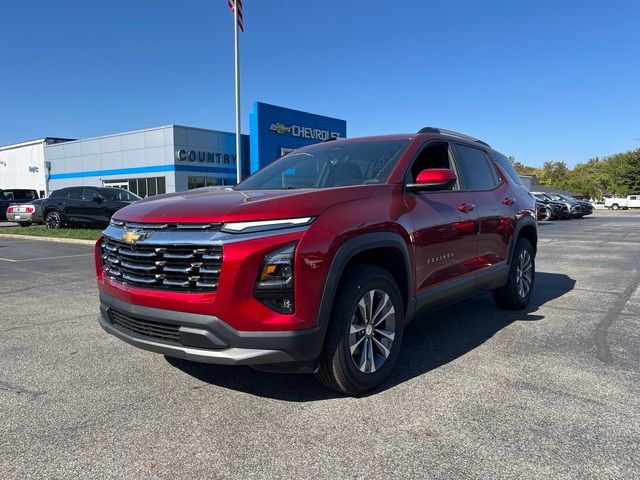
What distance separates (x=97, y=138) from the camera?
3356 centimetres

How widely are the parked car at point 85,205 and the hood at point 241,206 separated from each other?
1498 centimetres

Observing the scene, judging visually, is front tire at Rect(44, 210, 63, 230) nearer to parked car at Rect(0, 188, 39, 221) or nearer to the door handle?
parked car at Rect(0, 188, 39, 221)

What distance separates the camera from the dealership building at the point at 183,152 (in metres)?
29.2

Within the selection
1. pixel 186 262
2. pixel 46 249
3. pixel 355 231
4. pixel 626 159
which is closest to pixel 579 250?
pixel 355 231

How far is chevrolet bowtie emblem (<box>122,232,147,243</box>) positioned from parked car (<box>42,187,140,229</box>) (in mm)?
14918

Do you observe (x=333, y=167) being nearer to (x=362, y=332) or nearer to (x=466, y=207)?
(x=466, y=207)

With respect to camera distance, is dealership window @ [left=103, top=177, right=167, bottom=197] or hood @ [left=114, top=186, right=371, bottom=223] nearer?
hood @ [left=114, top=186, right=371, bottom=223]

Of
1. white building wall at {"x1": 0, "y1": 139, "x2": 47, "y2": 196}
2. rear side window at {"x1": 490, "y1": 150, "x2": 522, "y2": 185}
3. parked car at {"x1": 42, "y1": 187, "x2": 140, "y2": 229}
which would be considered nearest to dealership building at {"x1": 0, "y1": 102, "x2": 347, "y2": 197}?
white building wall at {"x1": 0, "y1": 139, "x2": 47, "y2": 196}

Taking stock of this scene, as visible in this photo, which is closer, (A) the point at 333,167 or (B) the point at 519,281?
(A) the point at 333,167

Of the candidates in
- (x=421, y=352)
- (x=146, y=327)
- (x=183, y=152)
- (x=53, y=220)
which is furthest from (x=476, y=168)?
(x=183, y=152)

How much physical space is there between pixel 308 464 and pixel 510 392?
1624mm

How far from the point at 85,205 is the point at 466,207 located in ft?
53.2

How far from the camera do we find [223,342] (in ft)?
9.33

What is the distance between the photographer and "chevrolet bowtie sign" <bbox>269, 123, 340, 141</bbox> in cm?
2981
